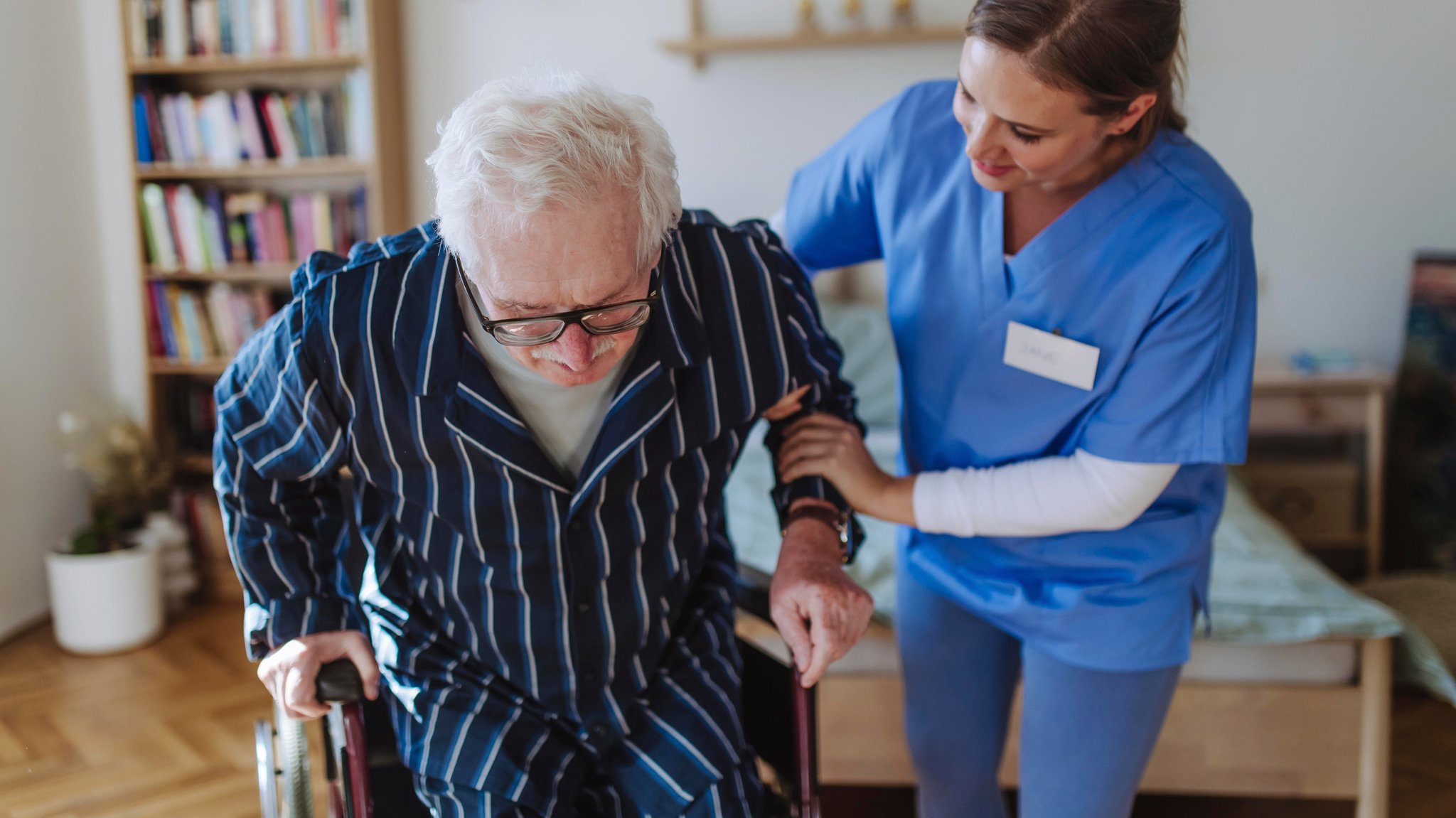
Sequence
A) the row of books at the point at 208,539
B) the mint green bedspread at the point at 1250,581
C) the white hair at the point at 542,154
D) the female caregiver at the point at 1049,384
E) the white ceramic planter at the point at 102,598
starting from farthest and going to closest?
the row of books at the point at 208,539 → the white ceramic planter at the point at 102,598 → the mint green bedspread at the point at 1250,581 → the female caregiver at the point at 1049,384 → the white hair at the point at 542,154

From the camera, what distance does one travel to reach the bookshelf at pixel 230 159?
335 cm

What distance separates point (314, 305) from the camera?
1.10 metres

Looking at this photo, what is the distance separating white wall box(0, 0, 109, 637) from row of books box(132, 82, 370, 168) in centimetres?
27

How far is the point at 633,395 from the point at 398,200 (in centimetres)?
286

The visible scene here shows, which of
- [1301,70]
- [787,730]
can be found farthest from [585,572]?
[1301,70]

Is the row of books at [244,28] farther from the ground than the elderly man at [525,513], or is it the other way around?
the row of books at [244,28]

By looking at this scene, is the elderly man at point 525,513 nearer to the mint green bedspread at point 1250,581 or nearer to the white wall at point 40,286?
the mint green bedspread at point 1250,581

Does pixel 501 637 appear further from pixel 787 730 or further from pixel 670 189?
pixel 670 189

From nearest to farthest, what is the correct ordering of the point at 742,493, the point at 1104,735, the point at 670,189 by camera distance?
the point at 670,189 < the point at 1104,735 < the point at 742,493

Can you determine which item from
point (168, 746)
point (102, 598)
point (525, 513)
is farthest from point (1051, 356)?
point (102, 598)

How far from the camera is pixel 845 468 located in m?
1.28

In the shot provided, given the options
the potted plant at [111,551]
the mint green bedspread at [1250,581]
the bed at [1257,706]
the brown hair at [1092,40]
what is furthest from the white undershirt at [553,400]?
the potted plant at [111,551]

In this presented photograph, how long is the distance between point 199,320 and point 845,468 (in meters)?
2.99

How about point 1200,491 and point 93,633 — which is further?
point 93,633
